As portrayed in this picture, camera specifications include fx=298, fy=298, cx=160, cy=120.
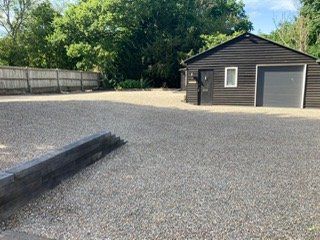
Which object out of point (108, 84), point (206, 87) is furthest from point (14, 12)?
point (206, 87)

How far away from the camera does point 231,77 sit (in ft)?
50.2

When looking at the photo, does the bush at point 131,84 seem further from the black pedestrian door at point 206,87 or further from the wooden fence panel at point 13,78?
the black pedestrian door at point 206,87

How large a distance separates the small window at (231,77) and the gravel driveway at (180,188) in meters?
7.61

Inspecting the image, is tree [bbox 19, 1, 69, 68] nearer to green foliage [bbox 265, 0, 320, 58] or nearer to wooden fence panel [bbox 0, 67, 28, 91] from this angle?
wooden fence panel [bbox 0, 67, 28, 91]

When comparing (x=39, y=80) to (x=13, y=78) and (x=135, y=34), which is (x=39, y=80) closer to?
(x=13, y=78)

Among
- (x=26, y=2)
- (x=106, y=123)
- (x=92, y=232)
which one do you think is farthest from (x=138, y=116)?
(x=26, y=2)

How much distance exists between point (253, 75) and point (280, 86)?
54.5 inches

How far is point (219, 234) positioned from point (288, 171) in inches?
94.9

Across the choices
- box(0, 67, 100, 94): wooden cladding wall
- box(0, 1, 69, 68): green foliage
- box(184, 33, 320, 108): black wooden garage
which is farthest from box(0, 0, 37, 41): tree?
box(184, 33, 320, 108): black wooden garage

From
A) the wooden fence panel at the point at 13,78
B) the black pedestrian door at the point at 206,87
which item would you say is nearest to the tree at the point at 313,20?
the black pedestrian door at the point at 206,87

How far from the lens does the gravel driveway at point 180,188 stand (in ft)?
9.78

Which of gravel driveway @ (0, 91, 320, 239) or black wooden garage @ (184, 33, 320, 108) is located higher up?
black wooden garage @ (184, 33, 320, 108)

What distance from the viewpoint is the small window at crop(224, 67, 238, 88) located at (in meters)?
15.1

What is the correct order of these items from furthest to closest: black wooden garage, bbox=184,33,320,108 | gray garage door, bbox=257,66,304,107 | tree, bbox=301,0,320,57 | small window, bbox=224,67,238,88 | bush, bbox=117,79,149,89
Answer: bush, bbox=117,79,149,89
tree, bbox=301,0,320,57
small window, bbox=224,67,238,88
gray garage door, bbox=257,66,304,107
black wooden garage, bbox=184,33,320,108
